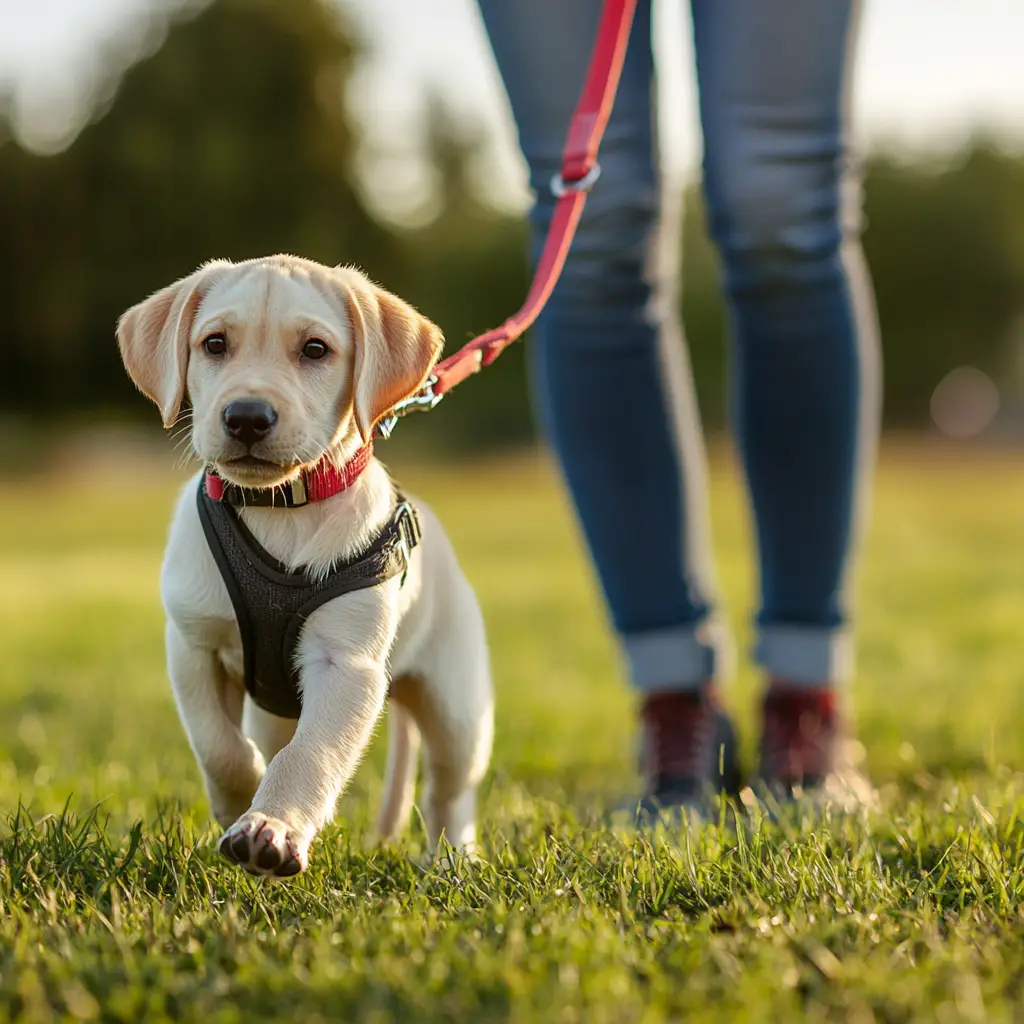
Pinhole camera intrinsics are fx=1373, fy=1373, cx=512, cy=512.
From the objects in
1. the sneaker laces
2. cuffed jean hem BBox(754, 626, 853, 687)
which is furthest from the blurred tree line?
the sneaker laces

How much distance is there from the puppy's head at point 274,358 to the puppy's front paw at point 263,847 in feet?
1.70

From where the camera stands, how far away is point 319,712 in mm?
2041

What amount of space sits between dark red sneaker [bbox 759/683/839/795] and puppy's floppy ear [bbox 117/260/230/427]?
159cm

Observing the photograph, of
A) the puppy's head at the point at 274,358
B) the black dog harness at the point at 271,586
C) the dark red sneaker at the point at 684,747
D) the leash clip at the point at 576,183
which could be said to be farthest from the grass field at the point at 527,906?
the leash clip at the point at 576,183

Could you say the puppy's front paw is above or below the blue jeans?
below

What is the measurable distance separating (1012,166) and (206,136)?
2407 cm

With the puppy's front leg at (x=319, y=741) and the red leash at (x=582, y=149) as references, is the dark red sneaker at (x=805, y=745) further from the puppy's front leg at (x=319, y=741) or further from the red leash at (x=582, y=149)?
the puppy's front leg at (x=319, y=741)

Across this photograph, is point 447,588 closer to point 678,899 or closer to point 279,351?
point 279,351

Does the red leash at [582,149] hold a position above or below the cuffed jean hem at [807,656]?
above

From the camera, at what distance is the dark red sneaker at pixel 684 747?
302 cm

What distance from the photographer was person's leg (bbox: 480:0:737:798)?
292 centimetres

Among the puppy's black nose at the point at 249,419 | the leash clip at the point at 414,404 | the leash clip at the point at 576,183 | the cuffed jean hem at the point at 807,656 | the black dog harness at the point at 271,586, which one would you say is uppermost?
the leash clip at the point at 576,183

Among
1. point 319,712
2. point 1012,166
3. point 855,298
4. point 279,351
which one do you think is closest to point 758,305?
point 855,298

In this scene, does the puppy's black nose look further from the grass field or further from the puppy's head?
the grass field
